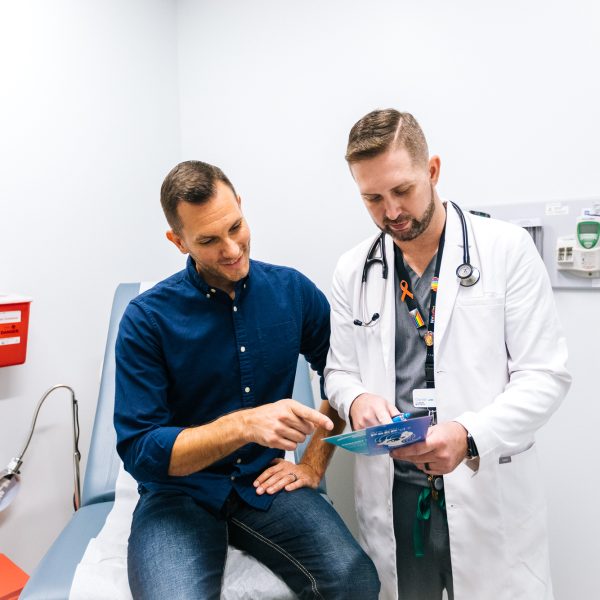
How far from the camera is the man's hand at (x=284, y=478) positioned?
4.49 feet

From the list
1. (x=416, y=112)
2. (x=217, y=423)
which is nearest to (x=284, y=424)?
(x=217, y=423)

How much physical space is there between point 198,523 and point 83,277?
1.12m

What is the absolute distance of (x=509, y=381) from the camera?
1246 mm

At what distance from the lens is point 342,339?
1444mm

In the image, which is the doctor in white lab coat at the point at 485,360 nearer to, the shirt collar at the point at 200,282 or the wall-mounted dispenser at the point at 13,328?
the shirt collar at the point at 200,282

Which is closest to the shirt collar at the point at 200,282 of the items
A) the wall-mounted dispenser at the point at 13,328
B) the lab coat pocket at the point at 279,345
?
the lab coat pocket at the point at 279,345

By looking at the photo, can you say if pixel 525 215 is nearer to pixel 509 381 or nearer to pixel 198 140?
pixel 509 381

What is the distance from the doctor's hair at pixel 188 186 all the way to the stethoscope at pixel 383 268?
43 cm

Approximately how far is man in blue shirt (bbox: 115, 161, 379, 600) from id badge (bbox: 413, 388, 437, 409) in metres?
0.27

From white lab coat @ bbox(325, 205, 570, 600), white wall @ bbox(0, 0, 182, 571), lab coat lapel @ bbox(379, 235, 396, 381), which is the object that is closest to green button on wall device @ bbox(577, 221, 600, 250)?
white lab coat @ bbox(325, 205, 570, 600)

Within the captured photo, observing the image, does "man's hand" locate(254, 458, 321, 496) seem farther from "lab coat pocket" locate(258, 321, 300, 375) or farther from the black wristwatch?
the black wristwatch

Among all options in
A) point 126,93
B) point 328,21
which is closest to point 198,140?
point 126,93

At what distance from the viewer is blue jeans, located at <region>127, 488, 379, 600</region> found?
1131mm

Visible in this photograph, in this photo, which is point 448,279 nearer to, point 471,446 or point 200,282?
point 471,446
